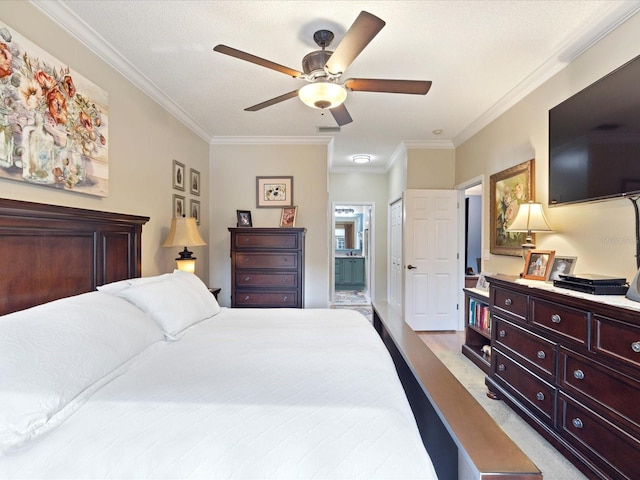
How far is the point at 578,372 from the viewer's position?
1697mm

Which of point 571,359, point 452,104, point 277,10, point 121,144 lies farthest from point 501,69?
point 121,144

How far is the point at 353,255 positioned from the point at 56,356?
8.13 metres

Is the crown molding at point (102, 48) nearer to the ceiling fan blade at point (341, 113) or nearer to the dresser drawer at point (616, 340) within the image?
the ceiling fan blade at point (341, 113)

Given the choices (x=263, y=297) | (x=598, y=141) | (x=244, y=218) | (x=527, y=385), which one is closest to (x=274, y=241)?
(x=263, y=297)

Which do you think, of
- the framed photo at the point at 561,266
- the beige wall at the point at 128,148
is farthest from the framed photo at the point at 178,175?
the framed photo at the point at 561,266

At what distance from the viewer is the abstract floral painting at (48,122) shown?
1.51m

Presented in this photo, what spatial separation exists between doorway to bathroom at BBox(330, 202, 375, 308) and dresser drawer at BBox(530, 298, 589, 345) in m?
4.13

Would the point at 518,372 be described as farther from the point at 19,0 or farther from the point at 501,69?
the point at 19,0

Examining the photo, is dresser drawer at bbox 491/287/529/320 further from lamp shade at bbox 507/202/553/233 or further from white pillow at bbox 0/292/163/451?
white pillow at bbox 0/292/163/451

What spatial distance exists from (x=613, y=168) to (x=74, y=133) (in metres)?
3.15

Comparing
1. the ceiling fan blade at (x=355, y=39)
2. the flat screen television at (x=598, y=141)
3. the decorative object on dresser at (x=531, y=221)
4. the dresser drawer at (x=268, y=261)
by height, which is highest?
the ceiling fan blade at (x=355, y=39)

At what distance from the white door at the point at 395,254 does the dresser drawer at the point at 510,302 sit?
2206mm

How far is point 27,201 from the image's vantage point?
158 centimetres

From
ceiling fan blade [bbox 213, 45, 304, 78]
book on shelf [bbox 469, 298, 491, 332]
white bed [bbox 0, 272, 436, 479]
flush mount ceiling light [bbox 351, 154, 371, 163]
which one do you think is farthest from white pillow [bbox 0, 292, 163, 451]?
flush mount ceiling light [bbox 351, 154, 371, 163]
